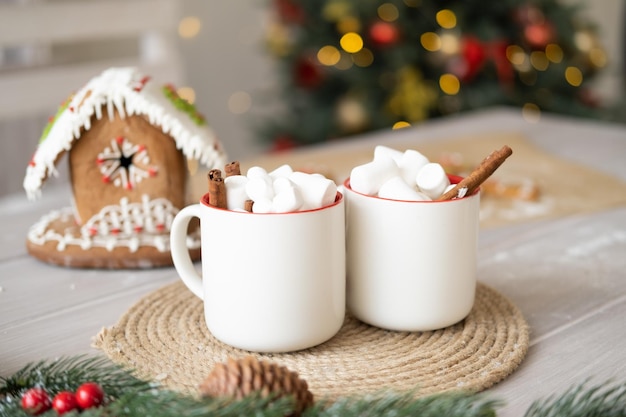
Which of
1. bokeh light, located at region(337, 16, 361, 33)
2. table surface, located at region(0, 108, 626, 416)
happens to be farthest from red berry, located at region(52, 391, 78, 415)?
bokeh light, located at region(337, 16, 361, 33)

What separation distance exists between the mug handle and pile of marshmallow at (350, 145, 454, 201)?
0.16 metres

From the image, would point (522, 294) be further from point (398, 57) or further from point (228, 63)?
point (228, 63)

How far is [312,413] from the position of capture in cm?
56

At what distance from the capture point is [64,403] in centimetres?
56

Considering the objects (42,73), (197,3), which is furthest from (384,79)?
(42,73)

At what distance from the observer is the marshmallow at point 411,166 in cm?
Result: 73

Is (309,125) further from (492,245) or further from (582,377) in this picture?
(582,377)

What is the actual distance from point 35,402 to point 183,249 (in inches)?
8.6

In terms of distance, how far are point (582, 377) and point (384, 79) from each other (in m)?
2.14

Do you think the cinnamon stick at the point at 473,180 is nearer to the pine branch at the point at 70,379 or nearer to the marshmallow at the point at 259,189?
the marshmallow at the point at 259,189

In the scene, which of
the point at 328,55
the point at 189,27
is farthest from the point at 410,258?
the point at 189,27

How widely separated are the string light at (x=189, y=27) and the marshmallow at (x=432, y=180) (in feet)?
8.22

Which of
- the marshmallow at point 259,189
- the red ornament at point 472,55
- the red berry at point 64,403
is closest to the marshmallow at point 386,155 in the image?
the marshmallow at point 259,189

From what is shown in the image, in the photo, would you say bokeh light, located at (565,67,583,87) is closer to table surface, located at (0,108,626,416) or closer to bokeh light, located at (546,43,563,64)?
bokeh light, located at (546,43,563,64)
